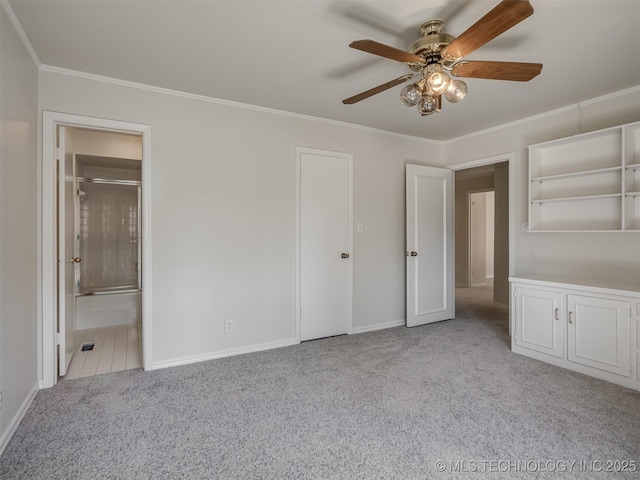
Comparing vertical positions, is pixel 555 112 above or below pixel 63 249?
above

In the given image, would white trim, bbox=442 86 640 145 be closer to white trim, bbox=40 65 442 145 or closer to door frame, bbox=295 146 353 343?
white trim, bbox=40 65 442 145

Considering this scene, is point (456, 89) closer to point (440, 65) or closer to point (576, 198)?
point (440, 65)

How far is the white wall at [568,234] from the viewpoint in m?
2.89

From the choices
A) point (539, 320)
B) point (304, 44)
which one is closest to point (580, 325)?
point (539, 320)

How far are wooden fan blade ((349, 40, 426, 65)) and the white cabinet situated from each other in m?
2.33

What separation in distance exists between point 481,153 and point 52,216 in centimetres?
439

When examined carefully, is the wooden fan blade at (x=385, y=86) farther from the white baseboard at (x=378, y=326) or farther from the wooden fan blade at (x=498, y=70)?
the white baseboard at (x=378, y=326)

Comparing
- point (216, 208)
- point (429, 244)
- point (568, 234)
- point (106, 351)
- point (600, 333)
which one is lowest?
point (106, 351)

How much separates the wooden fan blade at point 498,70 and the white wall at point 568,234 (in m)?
1.78

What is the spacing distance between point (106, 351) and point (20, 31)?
2.79 metres

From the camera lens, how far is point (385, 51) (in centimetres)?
172

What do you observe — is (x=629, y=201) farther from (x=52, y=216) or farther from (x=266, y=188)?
(x=52, y=216)

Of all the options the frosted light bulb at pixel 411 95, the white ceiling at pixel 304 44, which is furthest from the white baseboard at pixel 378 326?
the frosted light bulb at pixel 411 95

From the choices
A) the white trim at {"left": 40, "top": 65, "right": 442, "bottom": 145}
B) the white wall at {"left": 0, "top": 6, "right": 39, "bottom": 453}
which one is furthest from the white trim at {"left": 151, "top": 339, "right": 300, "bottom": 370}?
the white trim at {"left": 40, "top": 65, "right": 442, "bottom": 145}
